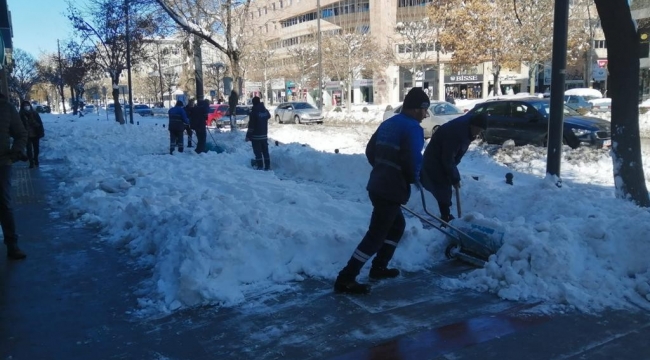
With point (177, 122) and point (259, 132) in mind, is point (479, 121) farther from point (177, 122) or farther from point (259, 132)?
point (177, 122)

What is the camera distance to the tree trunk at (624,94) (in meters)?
6.42

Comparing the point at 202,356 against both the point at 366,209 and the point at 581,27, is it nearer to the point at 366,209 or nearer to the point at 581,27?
the point at 366,209

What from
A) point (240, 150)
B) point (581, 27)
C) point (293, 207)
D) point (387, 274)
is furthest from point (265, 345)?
point (581, 27)

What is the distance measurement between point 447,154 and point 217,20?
61.8 feet

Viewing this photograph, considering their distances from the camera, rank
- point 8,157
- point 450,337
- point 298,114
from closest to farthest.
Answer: point 450,337 → point 8,157 → point 298,114

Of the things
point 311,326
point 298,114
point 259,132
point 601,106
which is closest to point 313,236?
point 311,326

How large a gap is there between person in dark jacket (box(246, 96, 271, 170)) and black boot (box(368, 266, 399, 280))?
8.15 m

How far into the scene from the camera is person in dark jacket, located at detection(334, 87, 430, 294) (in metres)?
4.40

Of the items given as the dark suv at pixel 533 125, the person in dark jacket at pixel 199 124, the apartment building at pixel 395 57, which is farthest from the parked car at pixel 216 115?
the apartment building at pixel 395 57

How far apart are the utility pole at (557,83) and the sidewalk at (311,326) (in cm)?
433

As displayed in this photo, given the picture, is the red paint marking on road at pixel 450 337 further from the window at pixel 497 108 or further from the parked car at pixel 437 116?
the parked car at pixel 437 116

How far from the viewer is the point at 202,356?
3.61 m

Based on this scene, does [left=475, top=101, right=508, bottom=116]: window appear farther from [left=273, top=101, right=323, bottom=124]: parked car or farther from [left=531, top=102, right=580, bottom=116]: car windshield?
[left=273, top=101, right=323, bottom=124]: parked car

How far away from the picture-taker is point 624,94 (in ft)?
21.3
